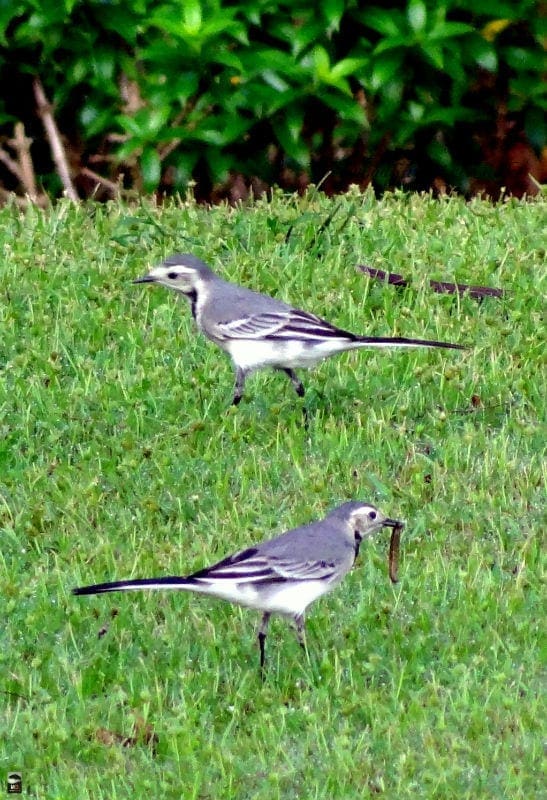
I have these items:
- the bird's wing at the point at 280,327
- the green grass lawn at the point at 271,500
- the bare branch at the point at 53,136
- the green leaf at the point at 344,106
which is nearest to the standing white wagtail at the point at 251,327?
the bird's wing at the point at 280,327

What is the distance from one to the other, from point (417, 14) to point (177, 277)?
3366mm

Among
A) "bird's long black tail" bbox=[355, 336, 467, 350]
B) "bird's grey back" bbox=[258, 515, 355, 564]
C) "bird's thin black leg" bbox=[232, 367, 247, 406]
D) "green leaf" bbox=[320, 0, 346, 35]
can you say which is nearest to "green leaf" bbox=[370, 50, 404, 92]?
"green leaf" bbox=[320, 0, 346, 35]

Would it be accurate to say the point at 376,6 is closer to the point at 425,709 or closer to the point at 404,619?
the point at 404,619

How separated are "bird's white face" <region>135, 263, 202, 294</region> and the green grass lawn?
0.44 m

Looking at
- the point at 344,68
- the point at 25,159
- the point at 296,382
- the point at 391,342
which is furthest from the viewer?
the point at 25,159

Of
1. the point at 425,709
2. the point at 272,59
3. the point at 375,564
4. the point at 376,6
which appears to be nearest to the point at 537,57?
the point at 376,6

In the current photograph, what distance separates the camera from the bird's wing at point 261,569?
18.7 feet

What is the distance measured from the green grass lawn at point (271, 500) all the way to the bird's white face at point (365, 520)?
35 centimetres

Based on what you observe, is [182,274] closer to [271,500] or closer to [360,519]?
[271,500]

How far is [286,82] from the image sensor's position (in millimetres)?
11273

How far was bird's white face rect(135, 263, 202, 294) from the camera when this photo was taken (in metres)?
8.69

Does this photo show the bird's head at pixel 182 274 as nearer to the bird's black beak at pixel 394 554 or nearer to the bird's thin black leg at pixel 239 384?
the bird's thin black leg at pixel 239 384

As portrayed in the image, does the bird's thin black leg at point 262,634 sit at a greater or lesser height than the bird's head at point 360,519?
lesser

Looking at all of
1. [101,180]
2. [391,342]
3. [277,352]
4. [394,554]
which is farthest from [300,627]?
[101,180]
